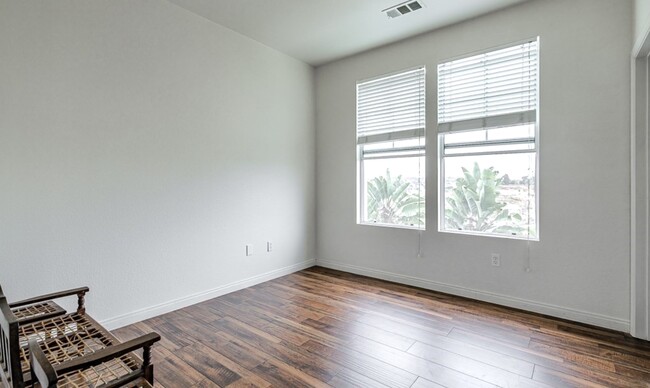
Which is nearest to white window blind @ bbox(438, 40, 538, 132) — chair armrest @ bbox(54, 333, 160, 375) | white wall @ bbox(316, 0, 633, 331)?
white wall @ bbox(316, 0, 633, 331)

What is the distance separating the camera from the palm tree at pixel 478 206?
3389 millimetres

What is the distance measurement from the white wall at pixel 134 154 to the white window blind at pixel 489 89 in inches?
81.0

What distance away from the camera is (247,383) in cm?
206

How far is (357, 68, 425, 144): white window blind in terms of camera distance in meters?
3.91

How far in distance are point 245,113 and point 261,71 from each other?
2.00ft

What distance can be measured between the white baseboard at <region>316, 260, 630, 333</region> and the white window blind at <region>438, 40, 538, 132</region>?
5.69 ft

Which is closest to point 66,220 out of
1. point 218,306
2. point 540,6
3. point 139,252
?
point 139,252

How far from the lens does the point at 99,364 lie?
144cm

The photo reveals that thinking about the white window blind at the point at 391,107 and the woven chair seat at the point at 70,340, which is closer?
the woven chair seat at the point at 70,340

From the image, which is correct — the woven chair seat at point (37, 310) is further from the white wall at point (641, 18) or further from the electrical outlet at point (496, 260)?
the white wall at point (641, 18)

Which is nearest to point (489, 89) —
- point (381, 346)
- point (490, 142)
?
point (490, 142)

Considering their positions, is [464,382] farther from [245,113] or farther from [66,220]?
[245,113]

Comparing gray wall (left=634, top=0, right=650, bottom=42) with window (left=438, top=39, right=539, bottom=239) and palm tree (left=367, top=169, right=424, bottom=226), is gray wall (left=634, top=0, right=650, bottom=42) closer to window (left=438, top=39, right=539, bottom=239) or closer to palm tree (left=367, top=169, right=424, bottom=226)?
window (left=438, top=39, right=539, bottom=239)

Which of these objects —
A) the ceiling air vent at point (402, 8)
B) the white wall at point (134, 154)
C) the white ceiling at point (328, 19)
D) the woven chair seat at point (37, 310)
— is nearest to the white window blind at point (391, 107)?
the white ceiling at point (328, 19)
